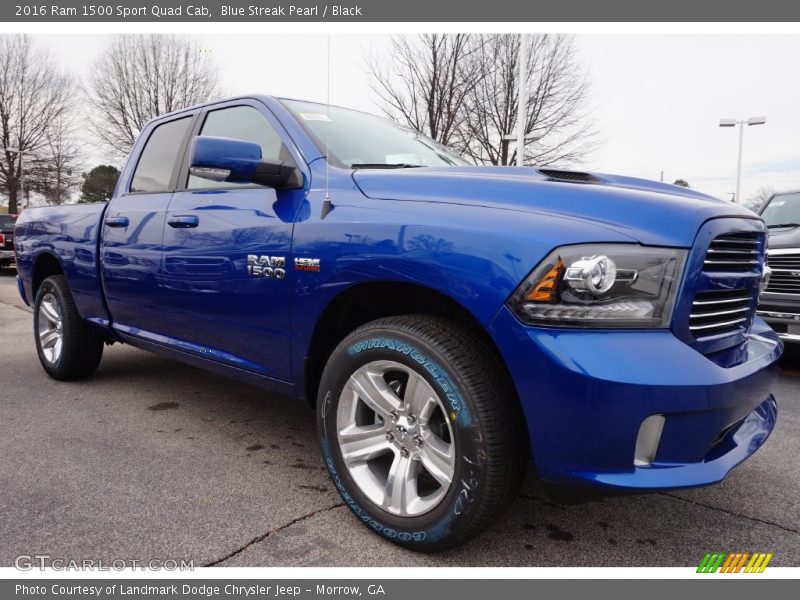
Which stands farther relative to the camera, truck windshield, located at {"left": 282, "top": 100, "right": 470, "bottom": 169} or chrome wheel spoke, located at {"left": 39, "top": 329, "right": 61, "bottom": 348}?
chrome wheel spoke, located at {"left": 39, "top": 329, "right": 61, "bottom": 348}

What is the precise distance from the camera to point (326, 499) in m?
2.59

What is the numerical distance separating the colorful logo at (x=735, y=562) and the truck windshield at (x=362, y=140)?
81.2 inches

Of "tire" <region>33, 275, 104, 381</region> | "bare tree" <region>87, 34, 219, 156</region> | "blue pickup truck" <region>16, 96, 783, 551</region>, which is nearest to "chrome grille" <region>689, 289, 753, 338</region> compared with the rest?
"blue pickup truck" <region>16, 96, 783, 551</region>

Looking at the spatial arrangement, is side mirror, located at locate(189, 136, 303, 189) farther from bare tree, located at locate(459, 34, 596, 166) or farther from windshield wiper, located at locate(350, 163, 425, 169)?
bare tree, located at locate(459, 34, 596, 166)

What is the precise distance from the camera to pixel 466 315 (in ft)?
7.22

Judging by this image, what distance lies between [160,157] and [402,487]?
2.79 m

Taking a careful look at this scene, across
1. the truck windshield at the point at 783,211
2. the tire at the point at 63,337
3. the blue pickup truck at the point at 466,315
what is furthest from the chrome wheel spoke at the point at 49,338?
the truck windshield at the point at 783,211

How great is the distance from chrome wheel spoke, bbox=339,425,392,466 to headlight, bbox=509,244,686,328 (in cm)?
78

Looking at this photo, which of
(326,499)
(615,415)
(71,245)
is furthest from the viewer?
(71,245)

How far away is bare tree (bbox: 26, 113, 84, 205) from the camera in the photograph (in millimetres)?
31373

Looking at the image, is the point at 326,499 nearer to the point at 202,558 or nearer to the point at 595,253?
the point at 202,558

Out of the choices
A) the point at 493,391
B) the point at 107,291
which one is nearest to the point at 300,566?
the point at 493,391

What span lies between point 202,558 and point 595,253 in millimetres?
1667

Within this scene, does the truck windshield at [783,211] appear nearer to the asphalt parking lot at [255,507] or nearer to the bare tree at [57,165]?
the asphalt parking lot at [255,507]
